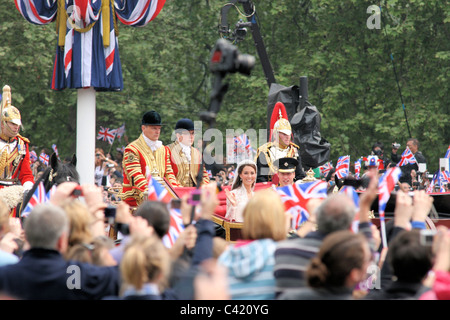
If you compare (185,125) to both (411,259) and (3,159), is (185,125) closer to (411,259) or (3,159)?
(3,159)

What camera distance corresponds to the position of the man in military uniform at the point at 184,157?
34.4 ft

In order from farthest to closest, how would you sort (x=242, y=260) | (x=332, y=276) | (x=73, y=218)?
(x=73, y=218) < (x=242, y=260) < (x=332, y=276)

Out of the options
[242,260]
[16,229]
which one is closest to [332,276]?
[242,260]

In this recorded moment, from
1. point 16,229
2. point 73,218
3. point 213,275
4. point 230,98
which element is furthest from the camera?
point 230,98

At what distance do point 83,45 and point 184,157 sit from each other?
1.96 meters

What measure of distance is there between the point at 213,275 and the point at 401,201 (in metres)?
2.38

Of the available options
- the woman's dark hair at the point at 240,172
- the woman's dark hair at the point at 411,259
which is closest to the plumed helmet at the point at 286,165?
the woman's dark hair at the point at 240,172

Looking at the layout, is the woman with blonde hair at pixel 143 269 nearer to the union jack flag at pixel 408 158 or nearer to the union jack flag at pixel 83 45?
the union jack flag at pixel 83 45

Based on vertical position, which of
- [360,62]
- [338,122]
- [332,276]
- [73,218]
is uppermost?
[360,62]

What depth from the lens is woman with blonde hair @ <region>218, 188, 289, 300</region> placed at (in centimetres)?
457

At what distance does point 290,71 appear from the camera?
24.7 m

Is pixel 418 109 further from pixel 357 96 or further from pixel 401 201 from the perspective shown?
pixel 401 201

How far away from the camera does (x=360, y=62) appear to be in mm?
24938

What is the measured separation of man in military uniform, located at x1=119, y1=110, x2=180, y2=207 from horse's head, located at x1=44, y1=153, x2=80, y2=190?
843 millimetres
